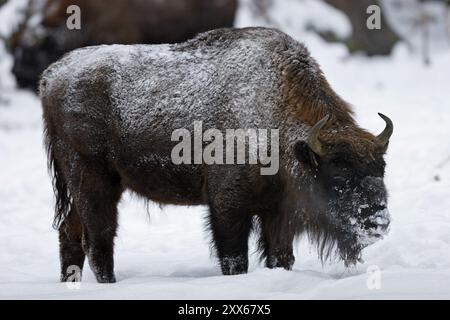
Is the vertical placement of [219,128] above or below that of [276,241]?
above

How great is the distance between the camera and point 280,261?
588 centimetres

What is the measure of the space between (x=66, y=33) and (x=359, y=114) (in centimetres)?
598

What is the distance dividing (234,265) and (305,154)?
0.97 metres

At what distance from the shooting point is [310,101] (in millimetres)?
5555

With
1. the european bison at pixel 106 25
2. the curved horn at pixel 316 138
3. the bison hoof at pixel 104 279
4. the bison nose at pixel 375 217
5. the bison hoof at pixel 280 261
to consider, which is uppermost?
the european bison at pixel 106 25

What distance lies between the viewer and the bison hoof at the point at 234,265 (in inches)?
220

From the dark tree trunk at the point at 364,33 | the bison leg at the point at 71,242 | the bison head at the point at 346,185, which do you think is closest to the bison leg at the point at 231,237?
the bison head at the point at 346,185

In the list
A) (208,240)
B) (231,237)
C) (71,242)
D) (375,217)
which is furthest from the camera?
(208,240)

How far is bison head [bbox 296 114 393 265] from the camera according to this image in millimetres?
5059

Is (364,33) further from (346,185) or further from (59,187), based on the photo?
(346,185)

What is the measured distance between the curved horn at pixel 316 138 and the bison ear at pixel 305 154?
57 mm

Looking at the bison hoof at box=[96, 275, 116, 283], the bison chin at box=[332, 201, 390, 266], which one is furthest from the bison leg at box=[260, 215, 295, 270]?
the bison hoof at box=[96, 275, 116, 283]

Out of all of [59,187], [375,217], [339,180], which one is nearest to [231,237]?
[339,180]

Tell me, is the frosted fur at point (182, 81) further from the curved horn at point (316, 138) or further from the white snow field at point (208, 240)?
the white snow field at point (208, 240)
